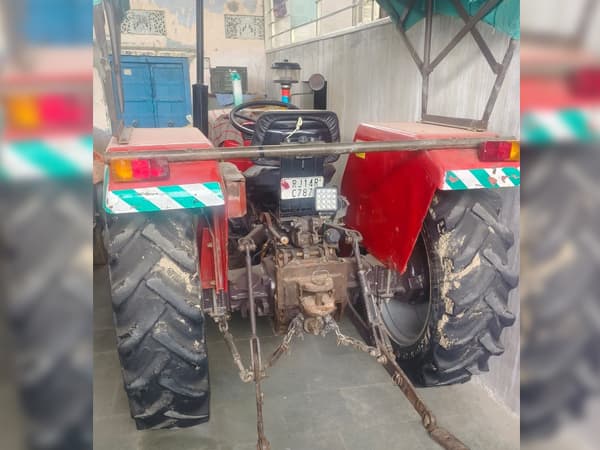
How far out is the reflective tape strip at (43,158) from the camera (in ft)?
1.23

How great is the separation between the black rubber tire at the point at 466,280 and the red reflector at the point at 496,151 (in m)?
0.20

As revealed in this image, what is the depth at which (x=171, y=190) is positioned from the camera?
1.67 m

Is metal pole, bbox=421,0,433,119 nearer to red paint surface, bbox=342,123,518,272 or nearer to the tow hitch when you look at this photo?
red paint surface, bbox=342,123,518,272

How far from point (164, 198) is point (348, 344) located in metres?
1.03

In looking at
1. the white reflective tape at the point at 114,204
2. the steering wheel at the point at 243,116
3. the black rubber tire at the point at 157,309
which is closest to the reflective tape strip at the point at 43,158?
the white reflective tape at the point at 114,204

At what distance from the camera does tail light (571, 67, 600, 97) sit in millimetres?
435

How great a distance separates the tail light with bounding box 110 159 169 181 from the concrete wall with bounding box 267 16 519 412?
1537 mm

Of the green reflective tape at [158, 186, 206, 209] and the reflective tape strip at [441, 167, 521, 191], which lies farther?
the reflective tape strip at [441, 167, 521, 191]

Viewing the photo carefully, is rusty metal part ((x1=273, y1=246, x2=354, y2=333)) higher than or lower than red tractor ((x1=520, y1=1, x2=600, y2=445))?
lower

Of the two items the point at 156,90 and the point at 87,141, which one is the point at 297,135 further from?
the point at 156,90

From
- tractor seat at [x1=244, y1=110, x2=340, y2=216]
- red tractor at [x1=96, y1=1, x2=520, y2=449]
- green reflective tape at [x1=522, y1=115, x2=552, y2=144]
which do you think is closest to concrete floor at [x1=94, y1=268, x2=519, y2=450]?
red tractor at [x1=96, y1=1, x2=520, y2=449]

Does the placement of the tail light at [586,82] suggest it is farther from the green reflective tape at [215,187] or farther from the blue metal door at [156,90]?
the blue metal door at [156,90]

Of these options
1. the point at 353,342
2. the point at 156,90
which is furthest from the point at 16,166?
the point at 156,90

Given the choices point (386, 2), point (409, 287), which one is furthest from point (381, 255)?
point (386, 2)
